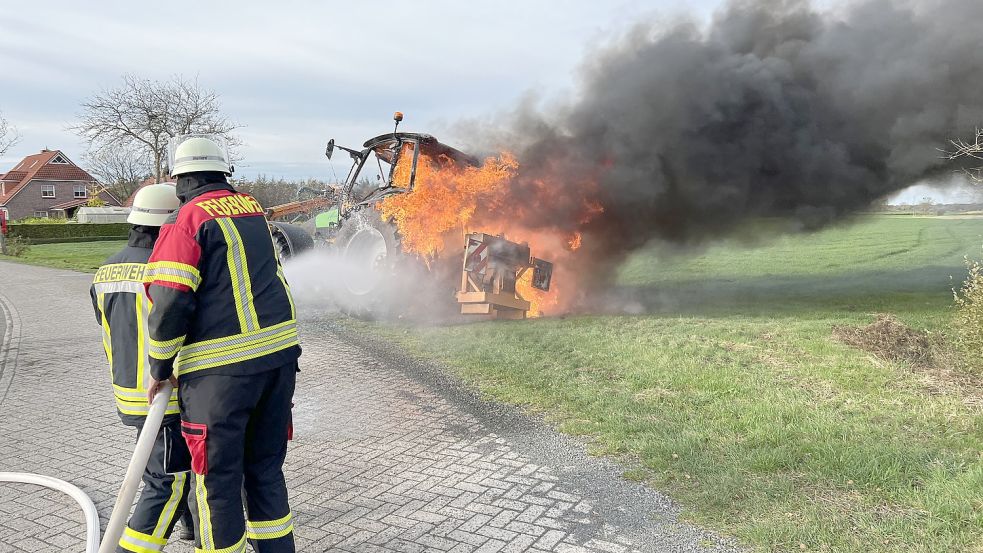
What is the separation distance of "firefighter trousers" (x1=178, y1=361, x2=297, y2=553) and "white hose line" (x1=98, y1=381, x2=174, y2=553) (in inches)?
3.6

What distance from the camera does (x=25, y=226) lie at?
33.7 m

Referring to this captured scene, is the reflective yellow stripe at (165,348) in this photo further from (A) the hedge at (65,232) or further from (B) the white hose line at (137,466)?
(A) the hedge at (65,232)

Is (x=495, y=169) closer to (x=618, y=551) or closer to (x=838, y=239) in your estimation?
(x=618, y=551)

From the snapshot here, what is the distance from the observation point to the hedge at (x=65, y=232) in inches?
1318

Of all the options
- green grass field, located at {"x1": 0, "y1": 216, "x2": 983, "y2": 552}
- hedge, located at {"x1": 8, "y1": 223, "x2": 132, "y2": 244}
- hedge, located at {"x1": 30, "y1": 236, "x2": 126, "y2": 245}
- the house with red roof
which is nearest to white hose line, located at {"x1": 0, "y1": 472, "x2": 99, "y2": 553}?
green grass field, located at {"x1": 0, "y1": 216, "x2": 983, "y2": 552}

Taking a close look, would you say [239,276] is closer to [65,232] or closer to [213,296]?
[213,296]

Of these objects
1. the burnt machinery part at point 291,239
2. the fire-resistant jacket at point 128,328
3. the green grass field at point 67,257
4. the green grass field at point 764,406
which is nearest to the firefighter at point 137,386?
the fire-resistant jacket at point 128,328

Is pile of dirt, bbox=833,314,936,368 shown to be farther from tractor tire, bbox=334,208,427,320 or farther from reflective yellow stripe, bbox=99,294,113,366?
reflective yellow stripe, bbox=99,294,113,366

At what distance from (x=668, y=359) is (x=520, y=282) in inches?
129

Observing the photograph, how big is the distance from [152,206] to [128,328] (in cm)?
61

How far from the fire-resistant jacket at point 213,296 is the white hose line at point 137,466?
12 centimetres

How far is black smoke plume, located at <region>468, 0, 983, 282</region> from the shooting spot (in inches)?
340

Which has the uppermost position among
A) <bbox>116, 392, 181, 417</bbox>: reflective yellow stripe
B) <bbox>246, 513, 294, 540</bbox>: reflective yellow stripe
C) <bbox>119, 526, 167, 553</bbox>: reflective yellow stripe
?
<bbox>116, 392, 181, 417</bbox>: reflective yellow stripe

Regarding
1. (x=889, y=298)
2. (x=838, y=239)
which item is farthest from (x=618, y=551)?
(x=838, y=239)
